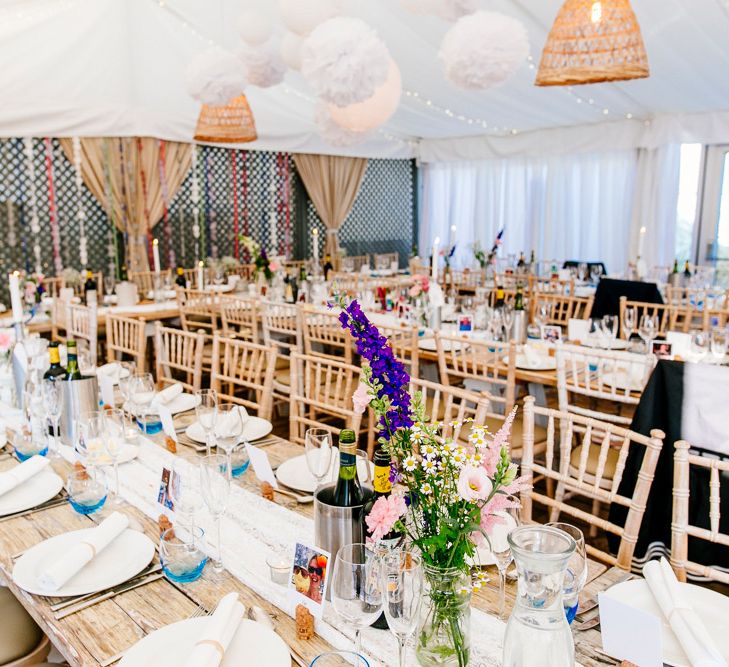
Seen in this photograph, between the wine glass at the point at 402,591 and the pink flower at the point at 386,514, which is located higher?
the pink flower at the point at 386,514

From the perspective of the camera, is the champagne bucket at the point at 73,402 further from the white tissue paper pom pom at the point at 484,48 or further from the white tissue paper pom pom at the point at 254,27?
the white tissue paper pom pom at the point at 254,27

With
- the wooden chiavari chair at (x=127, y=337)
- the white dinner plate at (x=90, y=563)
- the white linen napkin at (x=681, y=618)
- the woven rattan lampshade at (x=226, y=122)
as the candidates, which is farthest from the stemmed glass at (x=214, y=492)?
the woven rattan lampshade at (x=226, y=122)

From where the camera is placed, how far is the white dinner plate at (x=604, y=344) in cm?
369

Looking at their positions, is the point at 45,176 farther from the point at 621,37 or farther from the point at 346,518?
the point at 346,518

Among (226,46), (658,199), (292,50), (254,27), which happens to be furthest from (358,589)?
(658,199)

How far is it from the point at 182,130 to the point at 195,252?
4.99 ft

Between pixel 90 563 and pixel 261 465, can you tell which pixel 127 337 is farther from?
pixel 90 563

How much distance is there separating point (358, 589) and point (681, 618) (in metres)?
0.58

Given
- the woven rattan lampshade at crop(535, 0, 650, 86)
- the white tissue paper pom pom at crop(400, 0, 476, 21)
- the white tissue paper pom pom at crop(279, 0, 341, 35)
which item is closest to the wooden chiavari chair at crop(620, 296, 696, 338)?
the woven rattan lampshade at crop(535, 0, 650, 86)

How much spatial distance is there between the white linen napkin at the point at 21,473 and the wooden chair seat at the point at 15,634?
322 millimetres

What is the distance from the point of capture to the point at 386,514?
3.28ft

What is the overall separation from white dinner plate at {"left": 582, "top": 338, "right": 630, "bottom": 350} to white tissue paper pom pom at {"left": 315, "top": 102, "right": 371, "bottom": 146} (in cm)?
193

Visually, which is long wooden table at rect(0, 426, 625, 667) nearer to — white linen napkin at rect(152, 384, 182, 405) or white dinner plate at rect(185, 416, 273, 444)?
white dinner plate at rect(185, 416, 273, 444)

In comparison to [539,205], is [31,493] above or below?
below
